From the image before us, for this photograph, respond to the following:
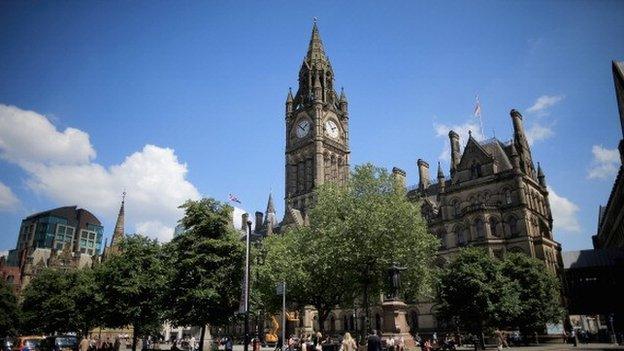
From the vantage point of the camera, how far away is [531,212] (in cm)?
4991

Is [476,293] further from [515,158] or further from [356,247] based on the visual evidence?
[515,158]

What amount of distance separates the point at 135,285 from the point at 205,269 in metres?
10.2

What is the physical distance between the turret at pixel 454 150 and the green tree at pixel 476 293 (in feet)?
73.4

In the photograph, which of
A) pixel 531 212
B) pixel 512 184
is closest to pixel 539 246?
pixel 531 212

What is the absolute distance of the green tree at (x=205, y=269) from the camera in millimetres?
28984

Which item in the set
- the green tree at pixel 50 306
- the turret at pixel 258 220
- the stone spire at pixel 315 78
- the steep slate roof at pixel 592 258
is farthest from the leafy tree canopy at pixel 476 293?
the turret at pixel 258 220

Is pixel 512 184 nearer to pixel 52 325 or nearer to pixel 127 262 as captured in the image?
pixel 127 262

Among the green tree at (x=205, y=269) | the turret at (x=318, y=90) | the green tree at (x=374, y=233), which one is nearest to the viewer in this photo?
the green tree at (x=205, y=269)

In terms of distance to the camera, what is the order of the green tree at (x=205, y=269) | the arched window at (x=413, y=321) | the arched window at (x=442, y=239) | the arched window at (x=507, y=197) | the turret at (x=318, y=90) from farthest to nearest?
1. the turret at (x=318, y=90)
2. the arched window at (x=442, y=239)
3. the arched window at (x=413, y=321)
4. the arched window at (x=507, y=197)
5. the green tree at (x=205, y=269)

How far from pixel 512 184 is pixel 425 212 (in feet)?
44.0

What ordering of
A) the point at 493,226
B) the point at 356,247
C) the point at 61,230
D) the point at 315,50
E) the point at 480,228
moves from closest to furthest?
the point at 356,247 < the point at 493,226 < the point at 480,228 < the point at 315,50 < the point at 61,230

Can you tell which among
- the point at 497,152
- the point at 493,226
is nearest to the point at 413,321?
the point at 493,226

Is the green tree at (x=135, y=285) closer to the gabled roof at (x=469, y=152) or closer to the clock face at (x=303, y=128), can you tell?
the gabled roof at (x=469, y=152)

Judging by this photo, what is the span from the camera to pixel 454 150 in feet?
192
